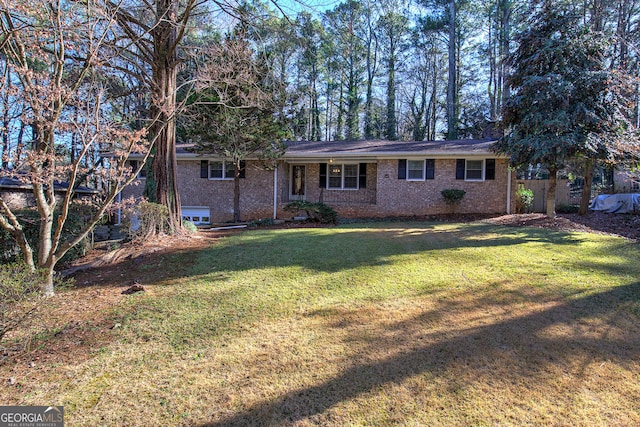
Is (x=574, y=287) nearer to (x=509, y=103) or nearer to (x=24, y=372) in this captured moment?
(x=24, y=372)

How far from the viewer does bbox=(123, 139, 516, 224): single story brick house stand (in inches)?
557

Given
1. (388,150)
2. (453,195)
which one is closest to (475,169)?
(453,195)

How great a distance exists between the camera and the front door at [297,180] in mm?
17047

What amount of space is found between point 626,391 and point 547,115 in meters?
10.2

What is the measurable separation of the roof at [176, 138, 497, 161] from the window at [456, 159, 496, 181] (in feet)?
1.46

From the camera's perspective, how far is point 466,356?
10.6ft

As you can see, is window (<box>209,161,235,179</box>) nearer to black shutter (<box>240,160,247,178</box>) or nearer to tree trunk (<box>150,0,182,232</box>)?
black shutter (<box>240,160,247,178</box>)

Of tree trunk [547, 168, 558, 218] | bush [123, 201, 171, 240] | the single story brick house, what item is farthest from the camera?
the single story brick house

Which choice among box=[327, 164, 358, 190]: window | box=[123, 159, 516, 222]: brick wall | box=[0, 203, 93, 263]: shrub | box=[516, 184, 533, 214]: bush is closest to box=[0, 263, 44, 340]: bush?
box=[0, 203, 93, 263]: shrub

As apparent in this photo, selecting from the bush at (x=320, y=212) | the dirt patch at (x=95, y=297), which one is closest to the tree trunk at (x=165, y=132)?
the dirt patch at (x=95, y=297)

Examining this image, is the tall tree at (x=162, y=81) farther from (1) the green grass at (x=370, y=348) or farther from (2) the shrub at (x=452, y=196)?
(2) the shrub at (x=452, y=196)

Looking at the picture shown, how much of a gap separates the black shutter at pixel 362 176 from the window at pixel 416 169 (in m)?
1.93

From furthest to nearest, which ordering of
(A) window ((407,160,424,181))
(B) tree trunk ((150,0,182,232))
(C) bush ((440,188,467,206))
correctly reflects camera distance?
1. (A) window ((407,160,424,181))
2. (C) bush ((440,188,467,206))
3. (B) tree trunk ((150,0,182,232))

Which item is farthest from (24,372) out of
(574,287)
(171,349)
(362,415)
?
(574,287)
